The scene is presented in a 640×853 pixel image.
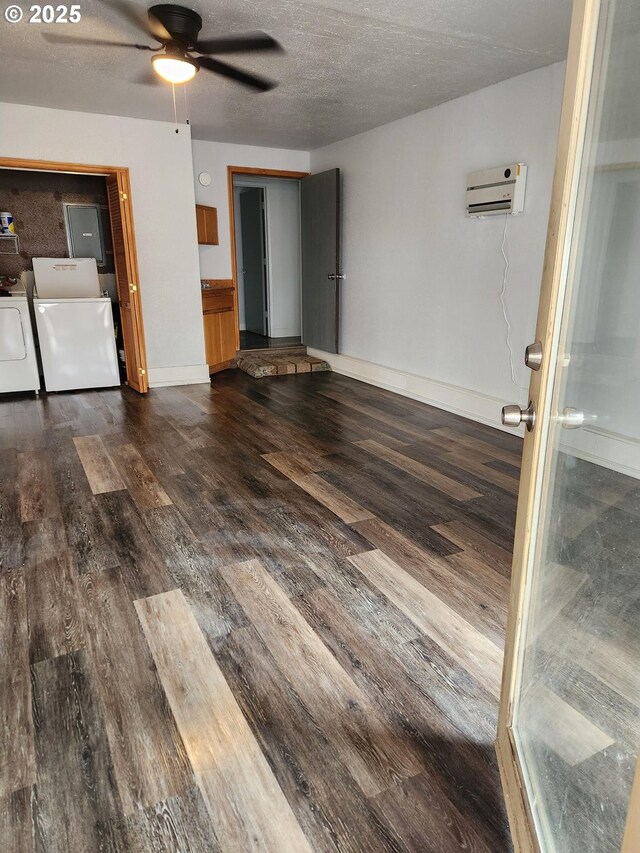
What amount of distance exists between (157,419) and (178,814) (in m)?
3.37

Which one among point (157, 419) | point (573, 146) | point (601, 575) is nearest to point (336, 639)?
point (601, 575)

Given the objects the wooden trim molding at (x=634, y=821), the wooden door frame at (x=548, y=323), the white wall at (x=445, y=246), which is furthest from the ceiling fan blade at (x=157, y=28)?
Result: the wooden trim molding at (x=634, y=821)

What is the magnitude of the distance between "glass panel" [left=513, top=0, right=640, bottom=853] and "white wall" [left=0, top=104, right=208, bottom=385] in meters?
4.89

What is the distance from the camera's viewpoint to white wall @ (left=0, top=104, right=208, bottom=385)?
15.0 feet

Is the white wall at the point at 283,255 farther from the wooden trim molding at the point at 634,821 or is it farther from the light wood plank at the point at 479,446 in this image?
the wooden trim molding at the point at 634,821

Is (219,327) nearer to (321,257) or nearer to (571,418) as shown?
(321,257)

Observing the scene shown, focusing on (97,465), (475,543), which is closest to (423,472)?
(475,543)

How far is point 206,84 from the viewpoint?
384 centimetres

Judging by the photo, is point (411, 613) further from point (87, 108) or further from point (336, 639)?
point (87, 108)

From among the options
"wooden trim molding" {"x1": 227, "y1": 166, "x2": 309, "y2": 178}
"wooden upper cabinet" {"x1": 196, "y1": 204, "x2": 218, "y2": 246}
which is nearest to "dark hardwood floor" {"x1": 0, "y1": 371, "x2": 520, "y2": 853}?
"wooden upper cabinet" {"x1": 196, "y1": 204, "x2": 218, "y2": 246}

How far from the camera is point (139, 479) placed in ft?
10.2

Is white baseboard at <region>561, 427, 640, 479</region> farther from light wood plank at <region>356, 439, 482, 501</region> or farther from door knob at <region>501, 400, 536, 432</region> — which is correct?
light wood plank at <region>356, 439, 482, 501</region>

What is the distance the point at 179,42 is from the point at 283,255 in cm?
508

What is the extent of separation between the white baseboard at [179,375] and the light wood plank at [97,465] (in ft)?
5.53
